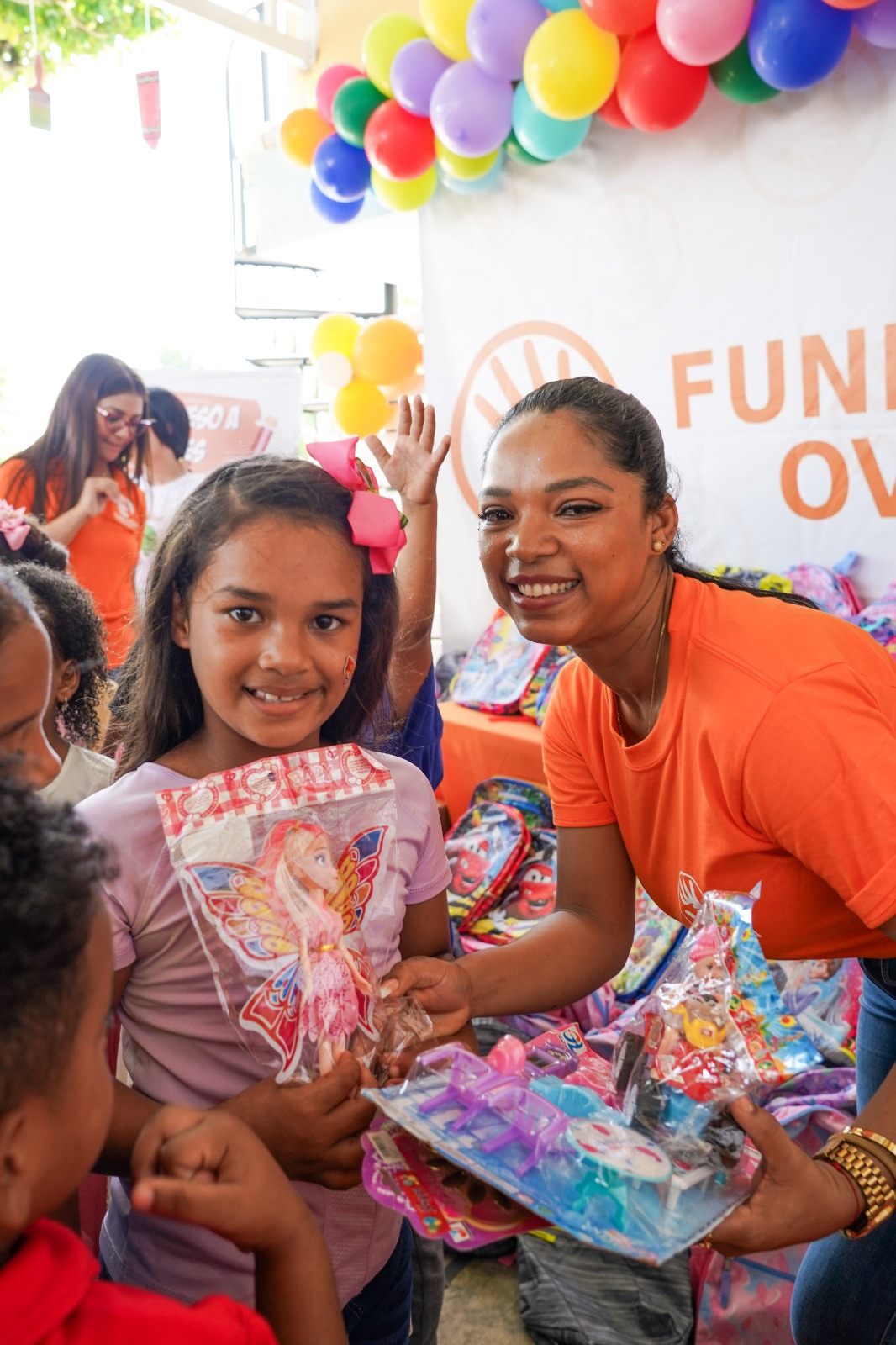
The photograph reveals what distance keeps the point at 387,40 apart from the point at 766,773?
384cm

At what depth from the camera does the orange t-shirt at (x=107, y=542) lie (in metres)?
3.64

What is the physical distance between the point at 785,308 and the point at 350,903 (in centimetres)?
319

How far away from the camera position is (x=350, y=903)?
1.03 metres

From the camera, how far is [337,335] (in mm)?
5246

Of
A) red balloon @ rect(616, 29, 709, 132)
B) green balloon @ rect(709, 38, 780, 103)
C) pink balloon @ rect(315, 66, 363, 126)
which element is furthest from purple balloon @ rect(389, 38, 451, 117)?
green balloon @ rect(709, 38, 780, 103)

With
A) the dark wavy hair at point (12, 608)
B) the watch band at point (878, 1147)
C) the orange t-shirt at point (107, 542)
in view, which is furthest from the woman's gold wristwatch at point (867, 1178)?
the orange t-shirt at point (107, 542)

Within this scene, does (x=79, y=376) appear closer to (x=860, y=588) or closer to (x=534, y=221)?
(x=534, y=221)

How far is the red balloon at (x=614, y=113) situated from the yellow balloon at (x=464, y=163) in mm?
568

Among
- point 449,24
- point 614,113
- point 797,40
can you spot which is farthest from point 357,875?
point 449,24

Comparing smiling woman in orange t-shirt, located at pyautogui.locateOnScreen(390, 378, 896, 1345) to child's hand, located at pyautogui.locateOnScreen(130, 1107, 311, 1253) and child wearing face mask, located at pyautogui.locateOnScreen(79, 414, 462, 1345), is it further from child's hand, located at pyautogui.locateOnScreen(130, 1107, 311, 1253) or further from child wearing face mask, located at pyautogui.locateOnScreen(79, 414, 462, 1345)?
child's hand, located at pyautogui.locateOnScreen(130, 1107, 311, 1253)

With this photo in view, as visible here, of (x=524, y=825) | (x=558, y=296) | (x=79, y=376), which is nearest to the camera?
(x=524, y=825)

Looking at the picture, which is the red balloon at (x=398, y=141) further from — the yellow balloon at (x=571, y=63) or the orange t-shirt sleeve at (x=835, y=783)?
the orange t-shirt sleeve at (x=835, y=783)

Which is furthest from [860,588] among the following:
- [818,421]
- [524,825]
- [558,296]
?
[558,296]

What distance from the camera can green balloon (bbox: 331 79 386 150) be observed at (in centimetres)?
418
